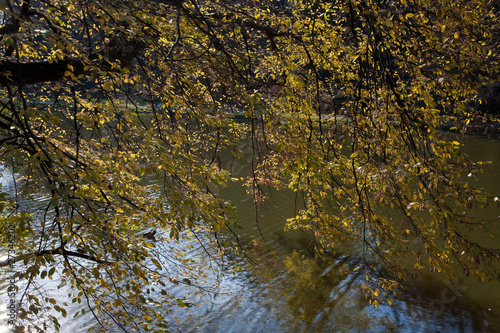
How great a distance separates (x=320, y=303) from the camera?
8.27m

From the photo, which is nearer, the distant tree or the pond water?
the distant tree

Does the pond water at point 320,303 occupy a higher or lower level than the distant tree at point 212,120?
lower

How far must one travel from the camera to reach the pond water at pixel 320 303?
7.36m

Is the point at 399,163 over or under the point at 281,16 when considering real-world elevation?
under

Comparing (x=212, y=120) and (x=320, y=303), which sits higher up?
(x=212, y=120)

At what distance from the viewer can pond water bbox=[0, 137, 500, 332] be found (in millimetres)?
7359

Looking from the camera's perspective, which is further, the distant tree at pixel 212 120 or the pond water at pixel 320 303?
the pond water at pixel 320 303

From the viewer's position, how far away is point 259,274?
968 cm

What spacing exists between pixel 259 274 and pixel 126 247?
21.6 ft

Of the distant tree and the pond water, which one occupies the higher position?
the distant tree

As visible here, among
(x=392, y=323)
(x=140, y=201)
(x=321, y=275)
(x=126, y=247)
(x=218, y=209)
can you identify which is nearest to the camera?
(x=126, y=247)

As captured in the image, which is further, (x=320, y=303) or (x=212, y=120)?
(x=320, y=303)

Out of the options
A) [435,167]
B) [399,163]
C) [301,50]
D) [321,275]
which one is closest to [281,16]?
[301,50]

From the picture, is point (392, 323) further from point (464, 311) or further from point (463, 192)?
point (463, 192)
